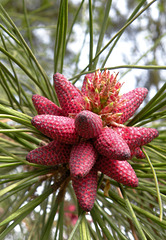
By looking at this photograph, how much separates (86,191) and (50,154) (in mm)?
112

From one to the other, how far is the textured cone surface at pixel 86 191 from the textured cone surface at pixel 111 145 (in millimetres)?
67

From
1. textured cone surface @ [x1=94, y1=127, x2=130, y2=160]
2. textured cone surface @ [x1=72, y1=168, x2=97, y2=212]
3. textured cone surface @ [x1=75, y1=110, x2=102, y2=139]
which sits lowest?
textured cone surface @ [x1=72, y1=168, x2=97, y2=212]

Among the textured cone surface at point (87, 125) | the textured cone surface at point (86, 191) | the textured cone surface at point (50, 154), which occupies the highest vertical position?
the textured cone surface at point (87, 125)

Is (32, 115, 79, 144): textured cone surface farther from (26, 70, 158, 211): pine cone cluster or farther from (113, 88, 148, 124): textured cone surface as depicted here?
(113, 88, 148, 124): textured cone surface

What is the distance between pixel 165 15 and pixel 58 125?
2.12 m

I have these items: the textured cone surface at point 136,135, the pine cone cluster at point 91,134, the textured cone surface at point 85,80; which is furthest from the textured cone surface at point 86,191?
the textured cone surface at point 85,80

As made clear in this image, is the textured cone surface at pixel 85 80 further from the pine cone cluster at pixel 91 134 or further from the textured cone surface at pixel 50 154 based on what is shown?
the textured cone surface at pixel 50 154

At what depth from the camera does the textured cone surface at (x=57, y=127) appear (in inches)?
21.8

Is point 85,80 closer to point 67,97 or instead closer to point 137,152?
point 67,97

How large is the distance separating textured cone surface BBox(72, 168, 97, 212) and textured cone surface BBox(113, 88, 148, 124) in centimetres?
16

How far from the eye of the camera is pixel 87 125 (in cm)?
54

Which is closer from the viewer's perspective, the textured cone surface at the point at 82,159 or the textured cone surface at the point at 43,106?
the textured cone surface at the point at 82,159

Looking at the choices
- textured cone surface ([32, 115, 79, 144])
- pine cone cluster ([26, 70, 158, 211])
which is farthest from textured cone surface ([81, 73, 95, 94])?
textured cone surface ([32, 115, 79, 144])

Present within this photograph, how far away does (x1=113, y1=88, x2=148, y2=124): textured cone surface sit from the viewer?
0.65 m
